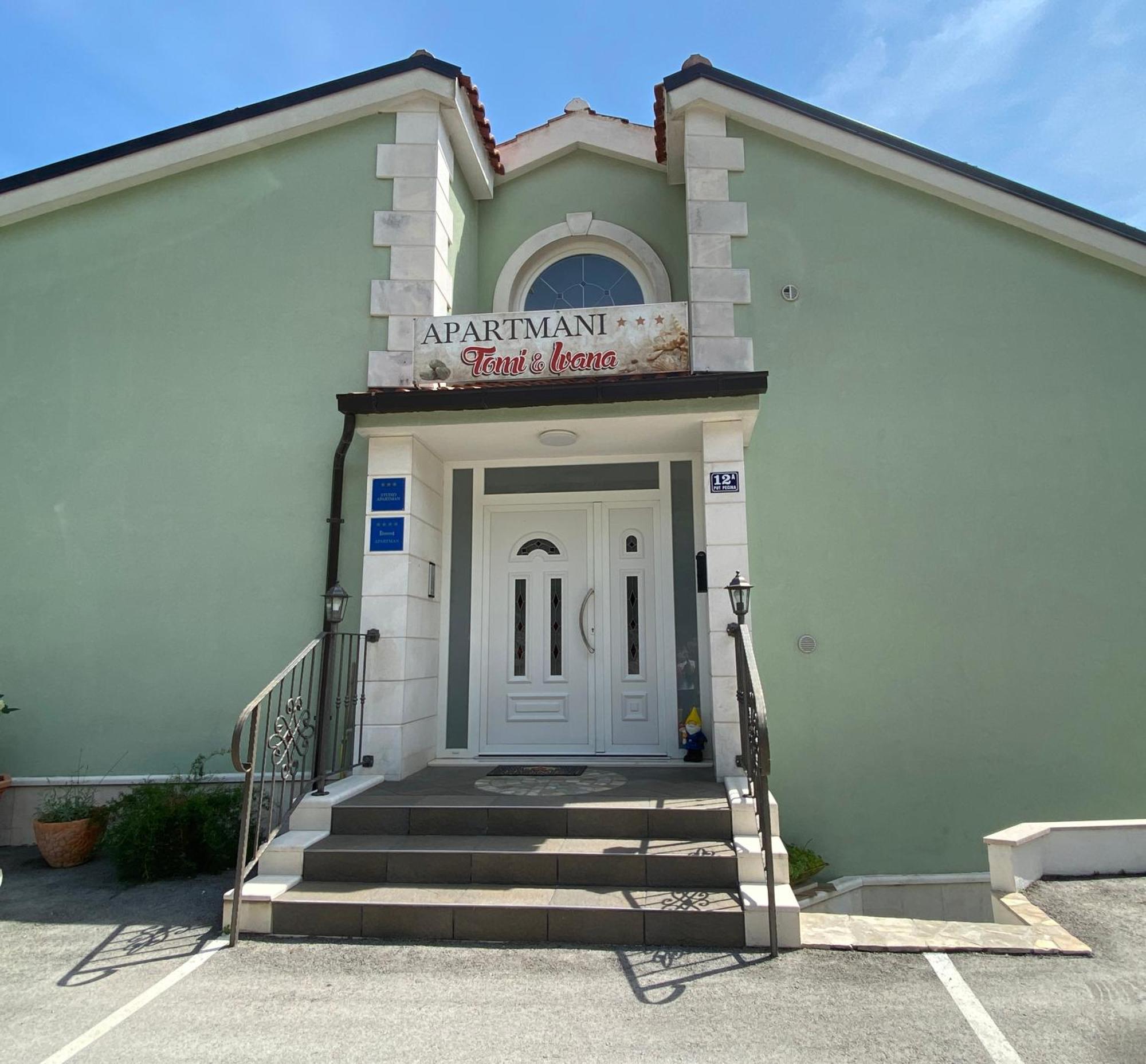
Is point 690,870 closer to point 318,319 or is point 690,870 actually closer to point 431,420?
point 431,420

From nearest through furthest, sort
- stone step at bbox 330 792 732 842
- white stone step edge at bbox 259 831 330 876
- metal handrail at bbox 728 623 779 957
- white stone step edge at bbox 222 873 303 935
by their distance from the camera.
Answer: metal handrail at bbox 728 623 779 957 < white stone step edge at bbox 222 873 303 935 < white stone step edge at bbox 259 831 330 876 < stone step at bbox 330 792 732 842

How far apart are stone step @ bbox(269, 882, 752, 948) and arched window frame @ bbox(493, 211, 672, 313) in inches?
216

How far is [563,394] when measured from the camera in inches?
227

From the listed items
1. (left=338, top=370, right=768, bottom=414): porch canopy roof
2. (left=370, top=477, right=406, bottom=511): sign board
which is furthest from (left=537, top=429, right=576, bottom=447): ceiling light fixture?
(left=370, top=477, right=406, bottom=511): sign board

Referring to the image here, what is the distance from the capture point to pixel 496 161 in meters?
8.00

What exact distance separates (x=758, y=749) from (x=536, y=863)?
134 centimetres

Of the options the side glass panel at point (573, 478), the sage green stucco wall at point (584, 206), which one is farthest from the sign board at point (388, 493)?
the sage green stucco wall at point (584, 206)

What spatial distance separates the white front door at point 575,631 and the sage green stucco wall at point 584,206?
2473 mm

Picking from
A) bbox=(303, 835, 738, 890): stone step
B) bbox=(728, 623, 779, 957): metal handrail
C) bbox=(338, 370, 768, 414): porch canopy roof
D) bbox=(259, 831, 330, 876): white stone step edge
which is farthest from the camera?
bbox=(338, 370, 768, 414): porch canopy roof

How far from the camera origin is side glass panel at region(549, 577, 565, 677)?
6.78 m

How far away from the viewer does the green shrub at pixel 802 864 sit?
5.32m

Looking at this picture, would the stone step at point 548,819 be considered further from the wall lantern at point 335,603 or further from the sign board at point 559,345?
the sign board at point 559,345

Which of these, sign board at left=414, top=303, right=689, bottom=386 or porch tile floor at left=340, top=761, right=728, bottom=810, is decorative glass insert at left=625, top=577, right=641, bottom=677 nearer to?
porch tile floor at left=340, top=761, right=728, bottom=810

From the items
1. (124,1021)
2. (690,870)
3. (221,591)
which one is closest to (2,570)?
(221,591)
